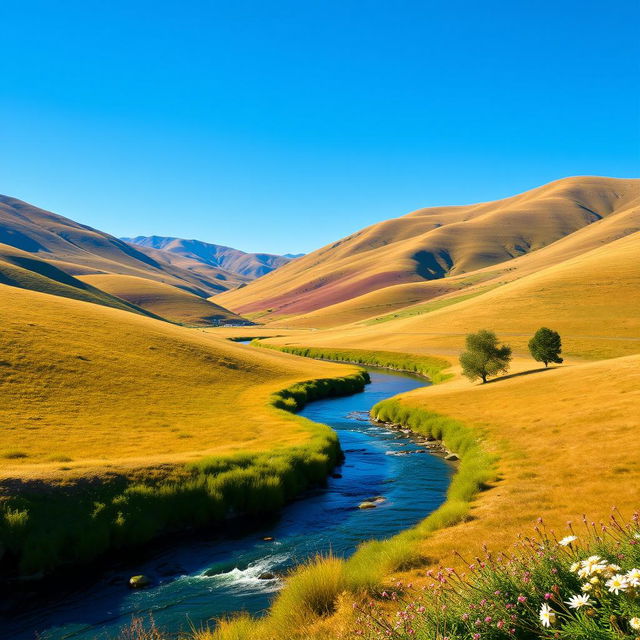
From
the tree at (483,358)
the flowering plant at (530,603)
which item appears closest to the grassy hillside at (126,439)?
the flowering plant at (530,603)

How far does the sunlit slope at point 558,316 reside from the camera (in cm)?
9175

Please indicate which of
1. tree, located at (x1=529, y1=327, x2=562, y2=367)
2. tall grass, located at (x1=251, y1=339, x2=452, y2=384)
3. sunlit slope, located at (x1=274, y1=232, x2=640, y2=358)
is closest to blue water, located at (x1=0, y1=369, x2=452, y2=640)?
tree, located at (x1=529, y1=327, x2=562, y2=367)

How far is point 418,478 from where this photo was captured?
30422 millimetres

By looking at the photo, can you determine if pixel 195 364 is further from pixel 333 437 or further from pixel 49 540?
pixel 49 540

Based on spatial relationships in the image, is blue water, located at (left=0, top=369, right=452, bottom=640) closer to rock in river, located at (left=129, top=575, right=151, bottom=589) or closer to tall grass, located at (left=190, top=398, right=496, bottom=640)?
rock in river, located at (left=129, top=575, right=151, bottom=589)

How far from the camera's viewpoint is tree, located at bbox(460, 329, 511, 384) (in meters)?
60.0

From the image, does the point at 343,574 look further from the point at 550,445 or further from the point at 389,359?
the point at 389,359

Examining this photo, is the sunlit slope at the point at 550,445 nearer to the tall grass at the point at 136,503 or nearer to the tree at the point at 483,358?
the tree at the point at 483,358

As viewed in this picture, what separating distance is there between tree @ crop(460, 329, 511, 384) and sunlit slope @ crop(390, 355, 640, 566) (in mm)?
5403

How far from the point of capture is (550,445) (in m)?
29.6

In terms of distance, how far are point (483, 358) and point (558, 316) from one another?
203 ft

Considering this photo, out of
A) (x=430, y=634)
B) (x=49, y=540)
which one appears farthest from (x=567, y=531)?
(x=49, y=540)

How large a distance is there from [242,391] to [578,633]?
179 feet

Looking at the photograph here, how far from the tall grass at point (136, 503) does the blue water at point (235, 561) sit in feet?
4.40
